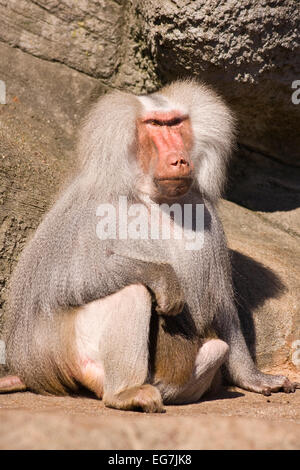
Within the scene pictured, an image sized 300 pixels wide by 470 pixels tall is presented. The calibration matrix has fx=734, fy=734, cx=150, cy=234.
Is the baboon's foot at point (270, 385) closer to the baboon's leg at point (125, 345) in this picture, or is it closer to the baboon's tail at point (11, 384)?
the baboon's leg at point (125, 345)

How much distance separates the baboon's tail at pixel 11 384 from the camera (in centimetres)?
406

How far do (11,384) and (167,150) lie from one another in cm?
156

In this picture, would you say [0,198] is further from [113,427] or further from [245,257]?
[113,427]

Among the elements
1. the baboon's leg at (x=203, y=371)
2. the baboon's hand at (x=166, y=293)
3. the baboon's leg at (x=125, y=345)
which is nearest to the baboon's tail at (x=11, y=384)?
the baboon's leg at (x=125, y=345)

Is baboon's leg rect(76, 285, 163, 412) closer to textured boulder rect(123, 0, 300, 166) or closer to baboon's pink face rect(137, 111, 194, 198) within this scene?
baboon's pink face rect(137, 111, 194, 198)

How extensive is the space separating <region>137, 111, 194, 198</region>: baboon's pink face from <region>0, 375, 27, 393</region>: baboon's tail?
1316 millimetres

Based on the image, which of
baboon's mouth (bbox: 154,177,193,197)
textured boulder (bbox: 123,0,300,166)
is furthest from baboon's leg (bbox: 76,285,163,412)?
textured boulder (bbox: 123,0,300,166)

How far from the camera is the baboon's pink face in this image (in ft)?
12.7

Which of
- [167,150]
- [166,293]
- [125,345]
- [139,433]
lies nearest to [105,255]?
[166,293]

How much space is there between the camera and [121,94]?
4219 millimetres

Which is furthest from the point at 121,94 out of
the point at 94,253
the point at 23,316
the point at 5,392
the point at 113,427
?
the point at 113,427

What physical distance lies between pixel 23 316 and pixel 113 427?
1.61 meters

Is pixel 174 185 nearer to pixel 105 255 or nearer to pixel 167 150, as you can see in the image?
pixel 167 150

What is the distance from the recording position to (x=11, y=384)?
13.4 feet
